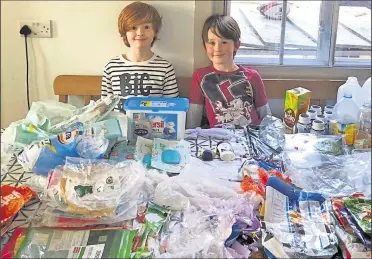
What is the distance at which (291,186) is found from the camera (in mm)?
1122

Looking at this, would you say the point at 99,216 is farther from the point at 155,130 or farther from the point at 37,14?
the point at 37,14

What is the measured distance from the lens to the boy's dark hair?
173 centimetres

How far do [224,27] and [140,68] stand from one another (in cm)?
35

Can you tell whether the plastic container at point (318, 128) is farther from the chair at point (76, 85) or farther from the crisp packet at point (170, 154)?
the chair at point (76, 85)

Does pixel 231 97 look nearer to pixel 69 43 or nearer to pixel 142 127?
pixel 142 127

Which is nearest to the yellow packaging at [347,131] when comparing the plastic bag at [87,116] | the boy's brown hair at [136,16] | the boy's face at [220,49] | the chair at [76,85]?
the boy's face at [220,49]

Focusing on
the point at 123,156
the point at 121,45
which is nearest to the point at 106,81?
the point at 121,45

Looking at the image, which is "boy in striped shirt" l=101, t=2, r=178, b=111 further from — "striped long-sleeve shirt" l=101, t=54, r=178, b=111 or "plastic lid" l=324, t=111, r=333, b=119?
"plastic lid" l=324, t=111, r=333, b=119

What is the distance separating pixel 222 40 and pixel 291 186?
776mm

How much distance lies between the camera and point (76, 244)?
940 millimetres

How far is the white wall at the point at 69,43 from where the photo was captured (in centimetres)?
184

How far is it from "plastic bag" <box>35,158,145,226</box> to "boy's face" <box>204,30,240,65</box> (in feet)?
2.50

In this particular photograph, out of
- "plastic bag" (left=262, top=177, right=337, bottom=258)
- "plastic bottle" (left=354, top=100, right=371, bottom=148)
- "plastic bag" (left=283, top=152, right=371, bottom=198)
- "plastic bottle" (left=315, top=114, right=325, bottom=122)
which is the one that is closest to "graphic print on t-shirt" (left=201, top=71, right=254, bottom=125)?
"plastic bottle" (left=315, top=114, right=325, bottom=122)

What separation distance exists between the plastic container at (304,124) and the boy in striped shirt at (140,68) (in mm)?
551
